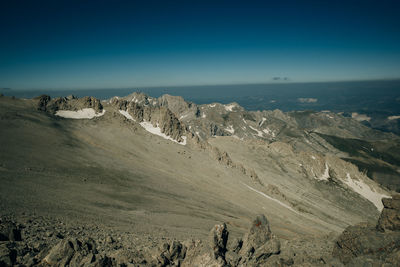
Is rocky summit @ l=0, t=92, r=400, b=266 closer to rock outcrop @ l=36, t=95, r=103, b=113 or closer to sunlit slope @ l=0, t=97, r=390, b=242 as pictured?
sunlit slope @ l=0, t=97, r=390, b=242

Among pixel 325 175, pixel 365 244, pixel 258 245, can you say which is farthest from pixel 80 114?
pixel 325 175

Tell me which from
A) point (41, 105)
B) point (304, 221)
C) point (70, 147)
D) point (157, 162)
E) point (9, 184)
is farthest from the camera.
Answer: point (41, 105)

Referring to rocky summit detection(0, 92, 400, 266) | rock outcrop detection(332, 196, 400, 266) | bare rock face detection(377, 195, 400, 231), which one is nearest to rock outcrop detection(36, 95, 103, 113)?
rocky summit detection(0, 92, 400, 266)

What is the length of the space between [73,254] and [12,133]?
50.7m

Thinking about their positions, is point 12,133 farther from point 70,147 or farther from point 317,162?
point 317,162

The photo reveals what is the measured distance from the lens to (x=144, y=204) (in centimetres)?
3988

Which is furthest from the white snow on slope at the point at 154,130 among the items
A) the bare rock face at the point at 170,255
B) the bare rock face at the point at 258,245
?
the bare rock face at the point at 170,255

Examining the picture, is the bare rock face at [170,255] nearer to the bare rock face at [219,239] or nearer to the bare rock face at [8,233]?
the bare rock face at [219,239]

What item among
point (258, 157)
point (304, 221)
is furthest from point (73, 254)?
point (258, 157)

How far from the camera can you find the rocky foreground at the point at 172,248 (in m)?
15.9

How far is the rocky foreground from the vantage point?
52.3ft

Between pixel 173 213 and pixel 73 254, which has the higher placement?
pixel 73 254

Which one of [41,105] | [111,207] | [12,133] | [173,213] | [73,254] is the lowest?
[173,213]

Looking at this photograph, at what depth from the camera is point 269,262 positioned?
60.6 ft
